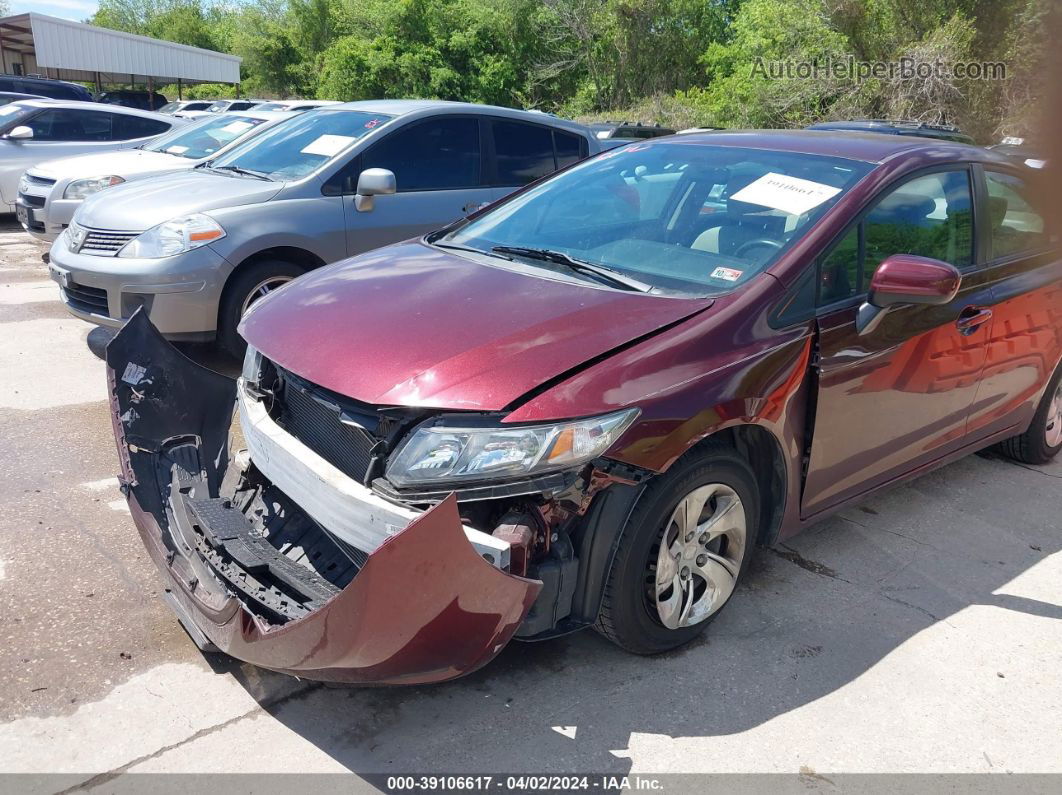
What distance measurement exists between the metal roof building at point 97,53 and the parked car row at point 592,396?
3042cm

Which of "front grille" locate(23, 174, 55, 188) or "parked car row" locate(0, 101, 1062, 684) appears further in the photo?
"front grille" locate(23, 174, 55, 188)

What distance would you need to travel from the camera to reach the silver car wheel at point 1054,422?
195 inches

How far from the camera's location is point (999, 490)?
15.6 ft

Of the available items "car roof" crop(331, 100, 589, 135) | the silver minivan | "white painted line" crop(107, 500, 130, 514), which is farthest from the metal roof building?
"white painted line" crop(107, 500, 130, 514)

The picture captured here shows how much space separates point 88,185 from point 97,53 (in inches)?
1049

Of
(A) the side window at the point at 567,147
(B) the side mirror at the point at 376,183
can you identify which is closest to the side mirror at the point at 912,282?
(B) the side mirror at the point at 376,183

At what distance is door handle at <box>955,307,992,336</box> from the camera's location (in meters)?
3.88

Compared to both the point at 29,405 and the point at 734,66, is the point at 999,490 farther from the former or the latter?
the point at 734,66

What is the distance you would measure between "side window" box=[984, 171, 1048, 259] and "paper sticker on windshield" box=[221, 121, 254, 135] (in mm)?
7935

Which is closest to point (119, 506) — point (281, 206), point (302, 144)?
point (281, 206)

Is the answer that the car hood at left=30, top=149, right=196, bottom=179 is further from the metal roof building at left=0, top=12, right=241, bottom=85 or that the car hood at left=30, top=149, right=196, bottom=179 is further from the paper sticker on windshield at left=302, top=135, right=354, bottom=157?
the metal roof building at left=0, top=12, right=241, bottom=85

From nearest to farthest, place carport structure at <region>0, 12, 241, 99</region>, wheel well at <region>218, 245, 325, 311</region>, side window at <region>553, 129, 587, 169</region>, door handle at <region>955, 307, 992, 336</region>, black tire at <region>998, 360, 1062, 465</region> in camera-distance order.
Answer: door handle at <region>955, 307, 992, 336</region> → black tire at <region>998, 360, 1062, 465</region> → wheel well at <region>218, 245, 325, 311</region> → side window at <region>553, 129, 587, 169</region> → carport structure at <region>0, 12, 241, 99</region>

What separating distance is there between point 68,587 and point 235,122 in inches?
315

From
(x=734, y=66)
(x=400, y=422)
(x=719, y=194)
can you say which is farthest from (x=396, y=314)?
(x=734, y=66)
